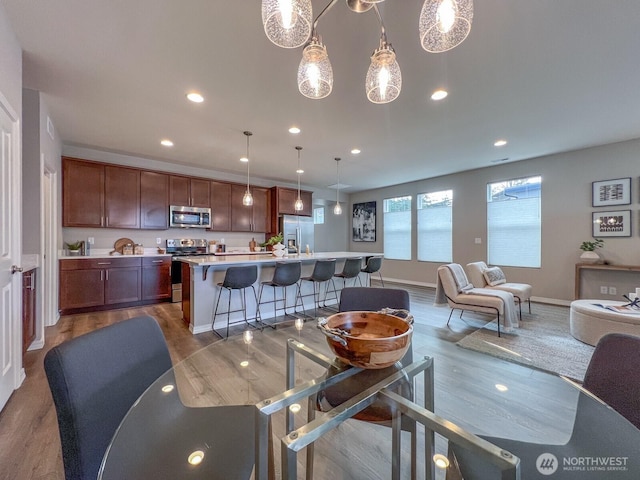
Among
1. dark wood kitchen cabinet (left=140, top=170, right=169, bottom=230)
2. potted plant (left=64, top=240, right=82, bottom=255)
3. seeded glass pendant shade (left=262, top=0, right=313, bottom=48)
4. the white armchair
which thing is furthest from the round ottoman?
potted plant (left=64, top=240, right=82, bottom=255)

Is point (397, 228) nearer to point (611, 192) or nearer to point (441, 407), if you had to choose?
point (611, 192)

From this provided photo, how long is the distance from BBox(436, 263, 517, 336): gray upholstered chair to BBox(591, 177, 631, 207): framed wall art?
8.18 feet

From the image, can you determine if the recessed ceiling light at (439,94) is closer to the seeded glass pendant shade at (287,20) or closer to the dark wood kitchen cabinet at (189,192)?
the seeded glass pendant shade at (287,20)

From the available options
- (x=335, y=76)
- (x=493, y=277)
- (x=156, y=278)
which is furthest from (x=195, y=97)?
(x=493, y=277)

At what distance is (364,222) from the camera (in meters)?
7.97

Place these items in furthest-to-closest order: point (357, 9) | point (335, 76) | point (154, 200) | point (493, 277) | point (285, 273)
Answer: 1. point (154, 200)
2. point (493, 277)
3. point (285, 273)
4. point (335, 76)
5. point (357, 9)

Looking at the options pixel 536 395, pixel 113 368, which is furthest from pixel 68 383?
pixel 536 395

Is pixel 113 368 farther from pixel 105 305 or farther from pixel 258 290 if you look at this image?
pixel 105 305

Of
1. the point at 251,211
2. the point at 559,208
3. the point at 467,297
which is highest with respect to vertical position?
the point at 251,211

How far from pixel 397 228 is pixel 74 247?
6638mm

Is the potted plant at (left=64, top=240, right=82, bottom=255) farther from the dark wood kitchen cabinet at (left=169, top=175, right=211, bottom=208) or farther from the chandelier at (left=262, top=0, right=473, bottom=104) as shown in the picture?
the chandelier at (left=262, top=0, right=473, bottom=104)

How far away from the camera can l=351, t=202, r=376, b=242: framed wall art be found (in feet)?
25.3

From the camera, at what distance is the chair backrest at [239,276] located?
3.16 meters

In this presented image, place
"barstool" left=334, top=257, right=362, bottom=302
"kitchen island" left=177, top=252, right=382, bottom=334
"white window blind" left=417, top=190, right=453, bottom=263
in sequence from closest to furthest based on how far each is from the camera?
"kitchen island" left=177, top=252, right=382, bottom=334
"barstool" left=334, top=257, right=362, bottom=302
"white window blind" left=417, top=190, right=453, bottom=263
